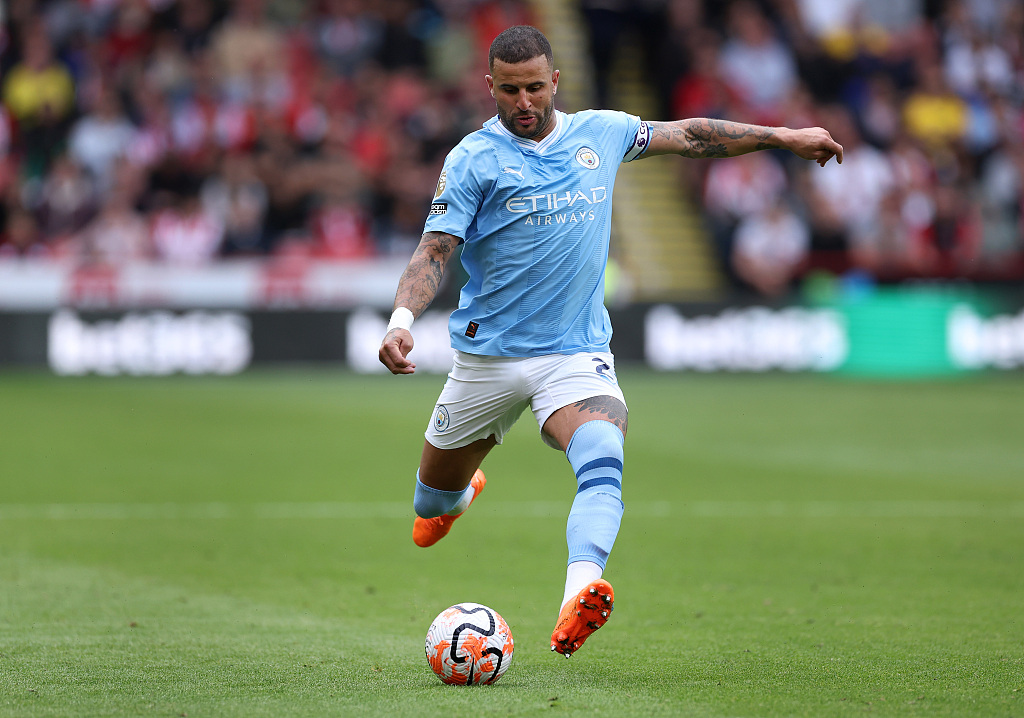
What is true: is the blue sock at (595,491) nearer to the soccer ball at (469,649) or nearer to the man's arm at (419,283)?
the soccer ball at (469,649)

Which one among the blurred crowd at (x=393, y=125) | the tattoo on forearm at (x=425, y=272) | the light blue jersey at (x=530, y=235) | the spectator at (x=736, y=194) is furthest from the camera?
the spectator at (x=736, y=194)

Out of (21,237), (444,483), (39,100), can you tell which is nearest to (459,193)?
(444,483)

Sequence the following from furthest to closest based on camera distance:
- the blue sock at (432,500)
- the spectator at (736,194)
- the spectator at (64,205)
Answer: the spectator at (736,194)
the spectator at (64,205)
the blue sock at (432,500)

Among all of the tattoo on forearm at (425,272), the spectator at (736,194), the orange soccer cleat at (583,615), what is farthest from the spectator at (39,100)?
the orange soccer cleat at (583,615)

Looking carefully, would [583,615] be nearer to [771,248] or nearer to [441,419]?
[441,419]

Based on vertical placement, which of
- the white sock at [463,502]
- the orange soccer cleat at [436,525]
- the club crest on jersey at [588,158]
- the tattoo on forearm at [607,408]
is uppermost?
the club crest on jersey at [588,158]

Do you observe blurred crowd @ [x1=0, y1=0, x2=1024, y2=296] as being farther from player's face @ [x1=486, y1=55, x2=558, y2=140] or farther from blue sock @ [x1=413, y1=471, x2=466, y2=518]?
player's face @ [x1=486, y1=55, x2=558, y2=140]

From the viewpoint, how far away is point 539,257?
568 cm

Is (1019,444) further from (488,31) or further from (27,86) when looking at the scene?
(27,86)

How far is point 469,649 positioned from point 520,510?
4857 mm

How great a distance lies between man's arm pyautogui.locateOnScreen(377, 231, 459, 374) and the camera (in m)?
5.00

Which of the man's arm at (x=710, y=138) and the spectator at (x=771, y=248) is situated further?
the spectator at (x=771, y=248)

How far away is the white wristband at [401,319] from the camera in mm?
5117

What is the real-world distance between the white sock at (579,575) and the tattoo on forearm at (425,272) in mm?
1155
